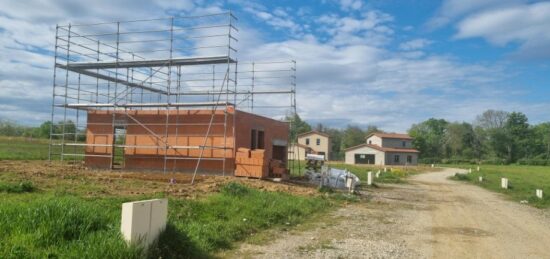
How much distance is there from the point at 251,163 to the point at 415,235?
36.1 ft

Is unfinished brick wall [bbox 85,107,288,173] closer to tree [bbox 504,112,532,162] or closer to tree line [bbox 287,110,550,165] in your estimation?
tree line [bbox 287,110,550,165]

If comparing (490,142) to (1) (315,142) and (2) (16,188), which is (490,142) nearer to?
(1) (315,142)

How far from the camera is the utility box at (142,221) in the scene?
6.35 m

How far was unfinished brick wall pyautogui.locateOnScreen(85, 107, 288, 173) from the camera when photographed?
22375 millimetres

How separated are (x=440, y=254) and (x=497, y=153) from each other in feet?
366

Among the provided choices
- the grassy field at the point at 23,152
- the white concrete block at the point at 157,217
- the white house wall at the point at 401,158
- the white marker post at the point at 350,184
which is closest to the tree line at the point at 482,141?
the white house wall at the point at 401,158

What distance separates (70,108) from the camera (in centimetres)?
2517

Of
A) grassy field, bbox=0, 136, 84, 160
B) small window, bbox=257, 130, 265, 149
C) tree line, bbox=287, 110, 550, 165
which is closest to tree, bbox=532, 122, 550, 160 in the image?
tree line, bbox=287, 110, 550, 165

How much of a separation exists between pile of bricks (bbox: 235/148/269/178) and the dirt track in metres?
5.59

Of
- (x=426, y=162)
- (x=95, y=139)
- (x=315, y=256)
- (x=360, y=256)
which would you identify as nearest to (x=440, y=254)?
(x=360, y=256)

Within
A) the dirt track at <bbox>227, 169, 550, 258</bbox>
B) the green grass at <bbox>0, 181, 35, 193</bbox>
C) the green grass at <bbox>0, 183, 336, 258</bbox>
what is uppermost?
the green grass at <bbox>0, 181, 35, 193</bbox>

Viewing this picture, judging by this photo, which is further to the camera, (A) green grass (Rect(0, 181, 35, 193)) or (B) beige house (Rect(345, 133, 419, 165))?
(B) beige house (Rect(345, 133, 419, 165))

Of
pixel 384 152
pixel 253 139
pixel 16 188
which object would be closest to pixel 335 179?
pixel 253 139

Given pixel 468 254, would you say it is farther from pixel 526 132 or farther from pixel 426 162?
pixel 526 132
